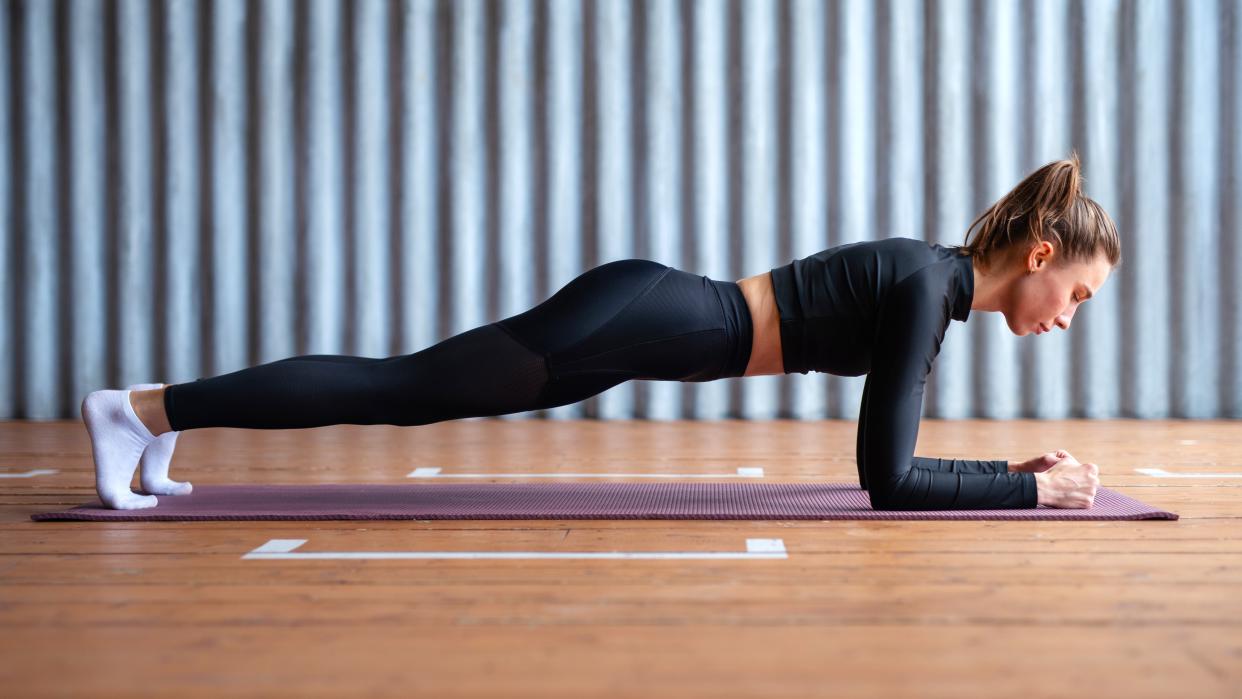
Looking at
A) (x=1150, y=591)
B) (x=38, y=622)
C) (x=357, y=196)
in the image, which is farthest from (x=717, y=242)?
(x=38, y=622)

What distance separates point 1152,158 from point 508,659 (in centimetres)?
339

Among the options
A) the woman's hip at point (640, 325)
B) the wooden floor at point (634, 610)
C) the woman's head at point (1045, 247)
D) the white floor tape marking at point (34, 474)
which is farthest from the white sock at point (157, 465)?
the woman's head at point (1045, 247)

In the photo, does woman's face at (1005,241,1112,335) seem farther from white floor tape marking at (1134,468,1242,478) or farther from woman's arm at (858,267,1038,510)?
white floor tape marking at (1134,468,1242,478)

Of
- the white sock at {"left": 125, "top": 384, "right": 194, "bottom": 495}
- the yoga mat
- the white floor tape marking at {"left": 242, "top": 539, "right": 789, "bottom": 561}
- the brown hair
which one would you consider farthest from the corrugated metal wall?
the white floor tape marking at {"left": 242, "top": 539, "right": 789, "bottom": 561}

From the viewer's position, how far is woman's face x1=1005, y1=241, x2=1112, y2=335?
64.9 inches

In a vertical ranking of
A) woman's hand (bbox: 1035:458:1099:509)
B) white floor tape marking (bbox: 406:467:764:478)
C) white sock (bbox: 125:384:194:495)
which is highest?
→ white sock (bbox: 125:384:194:495)

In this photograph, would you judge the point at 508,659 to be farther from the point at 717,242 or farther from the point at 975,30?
the point at 975,30

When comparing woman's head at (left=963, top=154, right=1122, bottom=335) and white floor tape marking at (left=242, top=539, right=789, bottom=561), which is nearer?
white floor tape marking at (left=242, top=539, right=789, bottom=561)

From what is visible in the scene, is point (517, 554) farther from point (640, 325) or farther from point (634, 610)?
point (640, 325)

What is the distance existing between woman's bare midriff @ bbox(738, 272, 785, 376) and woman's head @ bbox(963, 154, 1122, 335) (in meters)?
0.33

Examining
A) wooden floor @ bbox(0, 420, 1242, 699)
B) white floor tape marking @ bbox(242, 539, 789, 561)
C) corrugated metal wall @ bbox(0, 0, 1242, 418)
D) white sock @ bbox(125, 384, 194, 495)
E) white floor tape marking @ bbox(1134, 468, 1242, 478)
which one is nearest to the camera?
wooden floor @ bbox(0, 420, 1242, 699)

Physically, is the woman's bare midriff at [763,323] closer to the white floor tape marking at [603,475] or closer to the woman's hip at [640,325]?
the woman's hip at [640,325]

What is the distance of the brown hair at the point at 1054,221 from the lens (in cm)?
163

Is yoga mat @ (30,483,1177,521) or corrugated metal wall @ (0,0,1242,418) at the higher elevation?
corrugated metal wall @ (0,0,1242,418)
